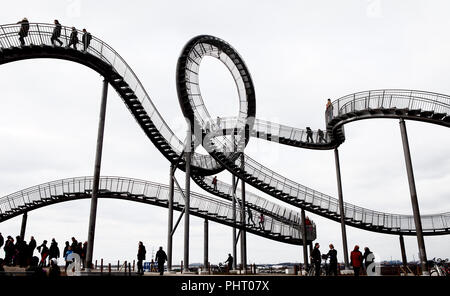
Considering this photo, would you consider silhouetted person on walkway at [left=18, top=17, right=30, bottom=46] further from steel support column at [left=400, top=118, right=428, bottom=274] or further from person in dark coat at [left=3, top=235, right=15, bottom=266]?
steel support column at [left=400, top=118, right=428, bottom=274]

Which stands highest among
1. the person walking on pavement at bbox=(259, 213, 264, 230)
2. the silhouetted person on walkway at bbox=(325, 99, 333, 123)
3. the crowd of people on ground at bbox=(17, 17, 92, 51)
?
the crowd of people on ground at bbox=(17, 17, 92, 51)

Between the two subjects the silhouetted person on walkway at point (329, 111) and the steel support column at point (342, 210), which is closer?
the steel support column at point (342, 210)

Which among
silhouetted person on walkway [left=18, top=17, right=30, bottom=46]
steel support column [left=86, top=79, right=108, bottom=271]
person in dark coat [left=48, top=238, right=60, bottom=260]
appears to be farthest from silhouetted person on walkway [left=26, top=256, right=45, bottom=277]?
silhouetted person on walkway [left=18, top=17, right=30, bottom=46]

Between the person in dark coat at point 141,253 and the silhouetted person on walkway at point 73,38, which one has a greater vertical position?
the silhouetted person on walkway at point 73,38

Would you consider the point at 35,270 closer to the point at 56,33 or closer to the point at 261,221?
the point at 56,33

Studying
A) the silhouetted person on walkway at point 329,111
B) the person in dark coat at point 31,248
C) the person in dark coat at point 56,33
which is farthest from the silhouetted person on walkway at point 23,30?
the silhouetted person on walkway at point 329,111

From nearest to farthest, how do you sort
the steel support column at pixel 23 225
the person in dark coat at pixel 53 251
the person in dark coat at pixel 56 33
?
the person in dark coat at pixel 56 33 < the person in dark coat at pixel 53 251 < the steel support column at pixel 23 225

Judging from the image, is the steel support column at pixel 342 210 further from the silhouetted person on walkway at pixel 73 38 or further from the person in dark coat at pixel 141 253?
the silhouetted person on walkway at pixel 73 38

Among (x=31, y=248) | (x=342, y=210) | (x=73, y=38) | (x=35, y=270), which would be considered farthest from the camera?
(x=342, y=210)

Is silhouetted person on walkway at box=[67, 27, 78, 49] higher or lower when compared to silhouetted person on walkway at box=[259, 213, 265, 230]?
higher

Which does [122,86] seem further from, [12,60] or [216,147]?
[216,147]

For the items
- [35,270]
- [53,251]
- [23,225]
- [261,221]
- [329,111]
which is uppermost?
[329,111]

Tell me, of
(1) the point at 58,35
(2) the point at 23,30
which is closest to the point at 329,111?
(1) the point at 58,35
